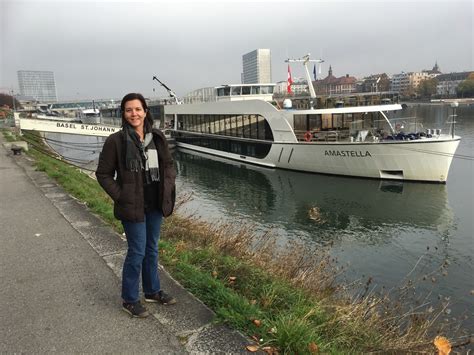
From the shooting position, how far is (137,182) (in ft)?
10.0

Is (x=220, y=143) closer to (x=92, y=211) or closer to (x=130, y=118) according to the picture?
(x=92, y=211)

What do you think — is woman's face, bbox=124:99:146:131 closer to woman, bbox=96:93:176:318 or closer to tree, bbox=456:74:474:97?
woman, bbox=96:93:176:318

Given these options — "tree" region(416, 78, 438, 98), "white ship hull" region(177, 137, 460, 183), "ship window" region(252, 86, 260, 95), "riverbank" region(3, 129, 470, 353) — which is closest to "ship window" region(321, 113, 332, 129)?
"white ship hull" region(177, 137, 460, 183)

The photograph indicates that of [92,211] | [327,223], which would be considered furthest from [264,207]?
[92,211]

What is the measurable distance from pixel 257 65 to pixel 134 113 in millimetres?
52020

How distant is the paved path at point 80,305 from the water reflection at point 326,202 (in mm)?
7578

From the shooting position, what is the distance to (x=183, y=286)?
12.4 ft

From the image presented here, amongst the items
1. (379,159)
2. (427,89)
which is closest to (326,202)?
(379,159)

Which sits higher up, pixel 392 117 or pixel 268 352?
pixel 392 117

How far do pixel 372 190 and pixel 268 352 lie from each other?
1455cm

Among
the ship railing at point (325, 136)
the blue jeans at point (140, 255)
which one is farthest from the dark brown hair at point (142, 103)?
the ship railing at point (325, 136)

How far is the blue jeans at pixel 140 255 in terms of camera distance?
312 centimetres

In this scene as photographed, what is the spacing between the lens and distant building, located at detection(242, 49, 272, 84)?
5099 cm

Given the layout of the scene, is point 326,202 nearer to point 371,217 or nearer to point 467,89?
point 371,217
